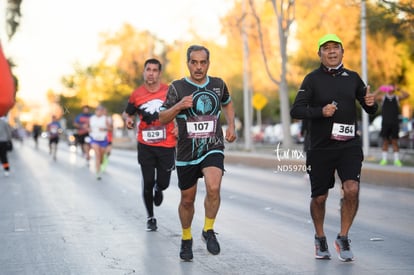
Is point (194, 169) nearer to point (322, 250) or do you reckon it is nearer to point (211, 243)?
point (211, 243)

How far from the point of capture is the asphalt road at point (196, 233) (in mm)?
7242

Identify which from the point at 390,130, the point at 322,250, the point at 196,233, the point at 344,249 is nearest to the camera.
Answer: the point at 344,249

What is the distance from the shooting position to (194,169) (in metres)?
7.34

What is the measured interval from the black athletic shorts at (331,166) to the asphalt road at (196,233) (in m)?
0.69

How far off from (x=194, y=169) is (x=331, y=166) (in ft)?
3.90

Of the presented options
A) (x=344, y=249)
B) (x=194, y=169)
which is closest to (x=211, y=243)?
(x=194, y=169)

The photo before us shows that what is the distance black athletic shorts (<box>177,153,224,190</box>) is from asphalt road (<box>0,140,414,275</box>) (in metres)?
0.72

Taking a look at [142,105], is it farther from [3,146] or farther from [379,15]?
[3,146]

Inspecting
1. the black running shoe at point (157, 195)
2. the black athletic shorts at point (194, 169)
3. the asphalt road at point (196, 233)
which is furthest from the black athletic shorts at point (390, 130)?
the black athletic shorts at point (194, 169)

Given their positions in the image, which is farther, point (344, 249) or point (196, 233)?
point (196, 233)

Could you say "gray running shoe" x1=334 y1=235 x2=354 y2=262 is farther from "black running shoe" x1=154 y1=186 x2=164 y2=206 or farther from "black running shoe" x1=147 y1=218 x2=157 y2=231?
"black running shoe" x1=154 y1=186 x2=164 y2=206

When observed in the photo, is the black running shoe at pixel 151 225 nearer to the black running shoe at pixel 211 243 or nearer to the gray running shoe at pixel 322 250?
the black running shoe at pixel 211 243

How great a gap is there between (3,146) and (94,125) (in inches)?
104

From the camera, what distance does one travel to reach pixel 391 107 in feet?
60.3
